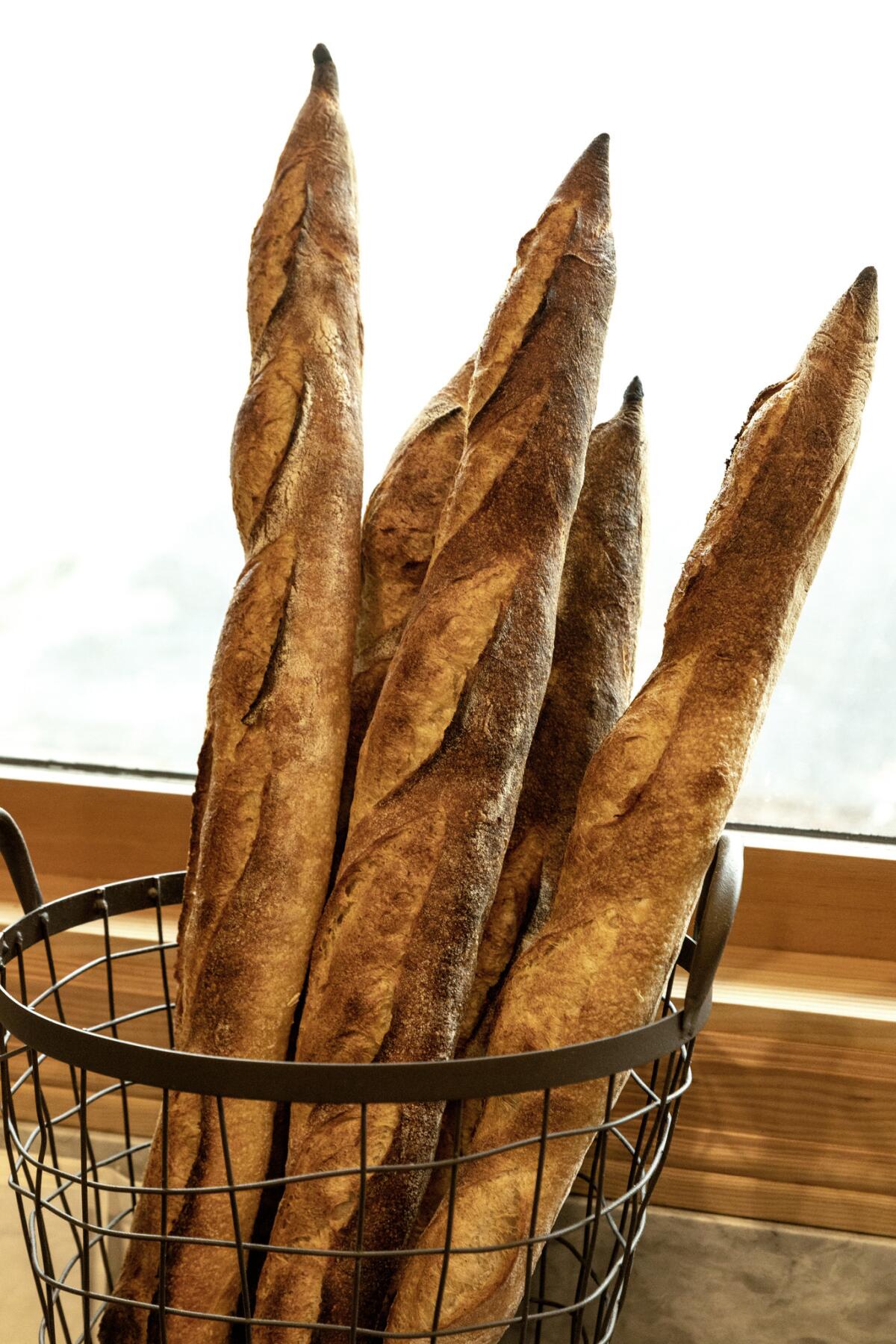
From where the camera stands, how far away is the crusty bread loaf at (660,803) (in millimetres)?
557

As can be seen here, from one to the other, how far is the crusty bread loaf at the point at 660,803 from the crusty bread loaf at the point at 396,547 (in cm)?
17

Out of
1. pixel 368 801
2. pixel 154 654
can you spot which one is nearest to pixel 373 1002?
pixel 368 801

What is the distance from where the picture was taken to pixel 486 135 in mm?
1008

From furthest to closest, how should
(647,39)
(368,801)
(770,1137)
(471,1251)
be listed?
(647,39), (770,1137), (368,801), (471,1251)

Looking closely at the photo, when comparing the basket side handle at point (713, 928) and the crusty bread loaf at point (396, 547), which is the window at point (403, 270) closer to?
the crusty bread loaf at point (396, 547)

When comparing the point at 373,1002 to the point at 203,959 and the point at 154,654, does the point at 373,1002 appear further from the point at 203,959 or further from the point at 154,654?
the point at 154,654

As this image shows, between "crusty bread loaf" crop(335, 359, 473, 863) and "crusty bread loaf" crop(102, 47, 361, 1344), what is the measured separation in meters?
0.03

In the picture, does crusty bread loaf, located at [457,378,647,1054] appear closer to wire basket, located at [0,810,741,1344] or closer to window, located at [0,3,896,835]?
wire basket, located at [0,810,741,1344]

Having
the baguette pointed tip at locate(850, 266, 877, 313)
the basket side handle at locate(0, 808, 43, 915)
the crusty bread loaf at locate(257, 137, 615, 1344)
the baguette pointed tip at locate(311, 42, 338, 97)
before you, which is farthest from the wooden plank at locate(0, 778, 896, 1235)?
the baguette pointed tip at locate(311, 42, 338, 97)

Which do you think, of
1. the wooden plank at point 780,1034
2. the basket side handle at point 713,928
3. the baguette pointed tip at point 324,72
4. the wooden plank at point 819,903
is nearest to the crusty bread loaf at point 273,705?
the baguette pointed tip at point 324,72

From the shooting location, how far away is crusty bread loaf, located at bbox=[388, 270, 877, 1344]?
0.56 m

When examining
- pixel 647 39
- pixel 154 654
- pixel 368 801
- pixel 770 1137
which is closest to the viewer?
pixel 368 801

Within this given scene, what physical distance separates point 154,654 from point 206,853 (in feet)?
1.89

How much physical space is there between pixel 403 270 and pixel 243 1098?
817 mm
